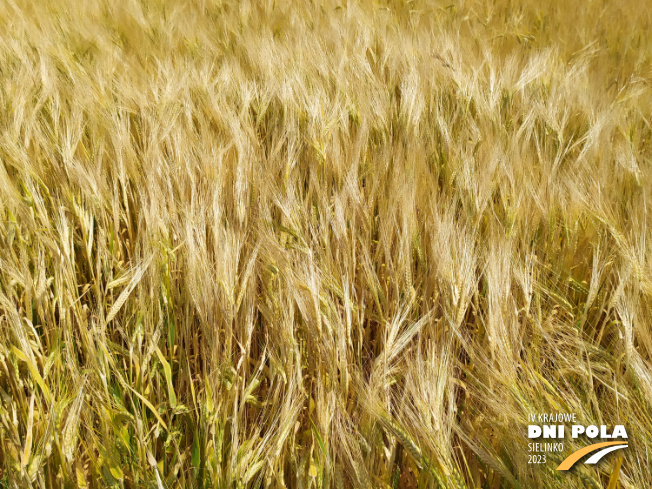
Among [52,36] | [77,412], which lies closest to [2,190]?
[77,412]

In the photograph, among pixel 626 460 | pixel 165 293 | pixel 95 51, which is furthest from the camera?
pixel 95 51

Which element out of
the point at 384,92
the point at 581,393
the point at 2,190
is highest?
the point at 384,92

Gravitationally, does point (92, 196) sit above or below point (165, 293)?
above

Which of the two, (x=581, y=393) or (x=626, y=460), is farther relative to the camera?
(x=581, y=393)

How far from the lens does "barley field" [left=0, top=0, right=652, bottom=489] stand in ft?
1.82

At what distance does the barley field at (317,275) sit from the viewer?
556 mm

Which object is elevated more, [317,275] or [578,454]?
[317,275]

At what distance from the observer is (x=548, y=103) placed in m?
1.28

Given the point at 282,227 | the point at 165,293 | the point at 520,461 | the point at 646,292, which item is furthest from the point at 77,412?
the point at 646,292

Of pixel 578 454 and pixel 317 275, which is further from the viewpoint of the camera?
pixel 317 275

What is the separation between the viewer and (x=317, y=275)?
68cm

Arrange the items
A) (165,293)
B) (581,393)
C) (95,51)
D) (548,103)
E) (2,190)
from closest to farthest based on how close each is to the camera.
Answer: (581,393) → (165,293) → (2,190) → (548,103) → (95,51)

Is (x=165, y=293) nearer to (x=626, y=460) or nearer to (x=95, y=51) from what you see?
(x=626, y=460)

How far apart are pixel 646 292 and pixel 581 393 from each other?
0.19 metres
